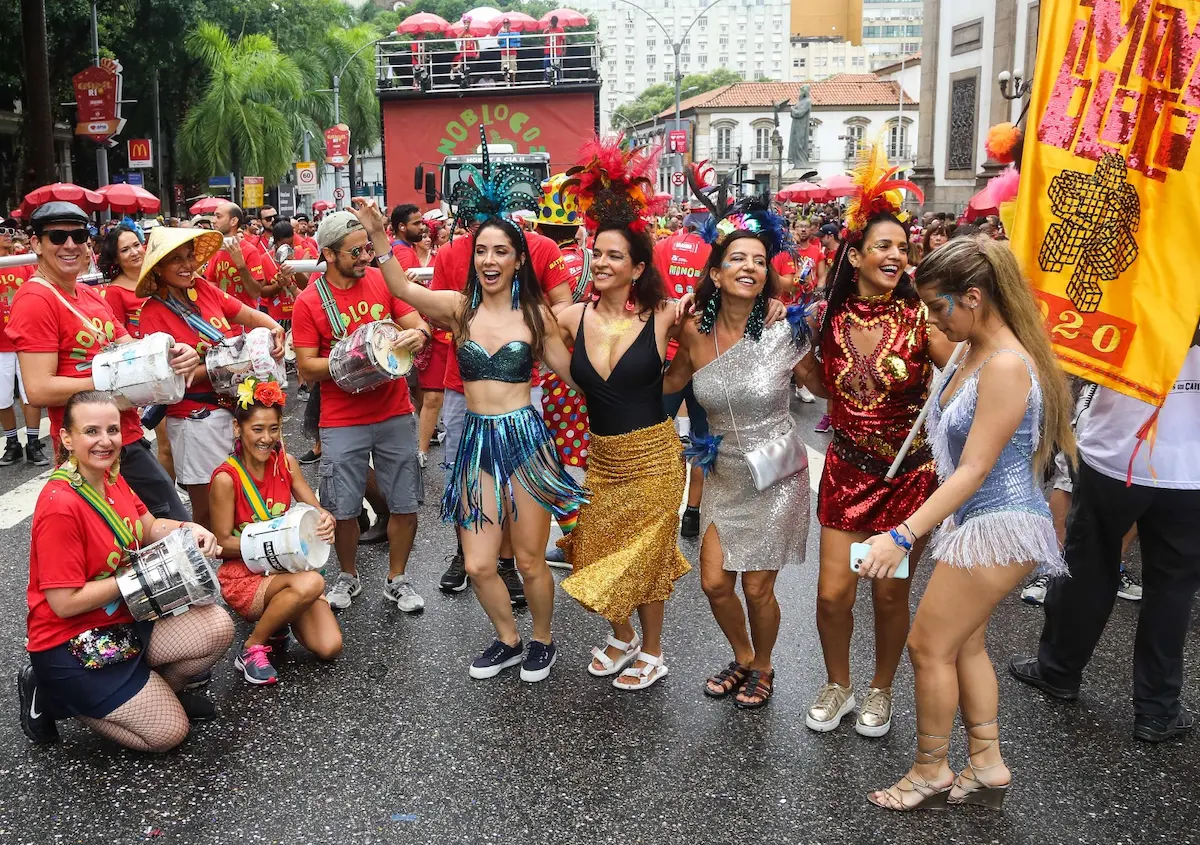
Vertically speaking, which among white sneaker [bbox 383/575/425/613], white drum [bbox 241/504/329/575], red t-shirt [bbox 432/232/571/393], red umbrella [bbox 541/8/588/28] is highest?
red umbrella [bbox 541/8/588/28]

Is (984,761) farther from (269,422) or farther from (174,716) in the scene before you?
(269,422)

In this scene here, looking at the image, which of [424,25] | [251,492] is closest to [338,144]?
[424,25]

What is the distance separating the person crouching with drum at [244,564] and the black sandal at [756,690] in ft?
5.84

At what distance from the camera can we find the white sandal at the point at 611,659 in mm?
4383

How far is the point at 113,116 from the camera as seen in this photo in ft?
71.5

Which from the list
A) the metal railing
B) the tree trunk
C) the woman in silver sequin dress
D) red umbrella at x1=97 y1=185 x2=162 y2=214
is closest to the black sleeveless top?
the woman in silver sequin dress

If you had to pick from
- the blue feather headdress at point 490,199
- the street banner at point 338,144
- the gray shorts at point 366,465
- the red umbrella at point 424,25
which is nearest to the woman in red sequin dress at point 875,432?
the blue feather headdress at point 490,199

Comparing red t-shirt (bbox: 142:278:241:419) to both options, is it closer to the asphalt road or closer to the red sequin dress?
the asphalt road

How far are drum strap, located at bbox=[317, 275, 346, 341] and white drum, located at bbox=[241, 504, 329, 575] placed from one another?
993mm

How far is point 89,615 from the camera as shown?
368 cm

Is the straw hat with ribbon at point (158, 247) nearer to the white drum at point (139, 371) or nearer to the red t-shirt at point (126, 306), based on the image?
the red t-shirt at point (126, 306)

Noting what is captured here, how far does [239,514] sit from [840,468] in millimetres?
2568

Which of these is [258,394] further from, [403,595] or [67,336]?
[403,595]

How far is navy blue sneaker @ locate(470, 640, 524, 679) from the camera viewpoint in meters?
4.37
